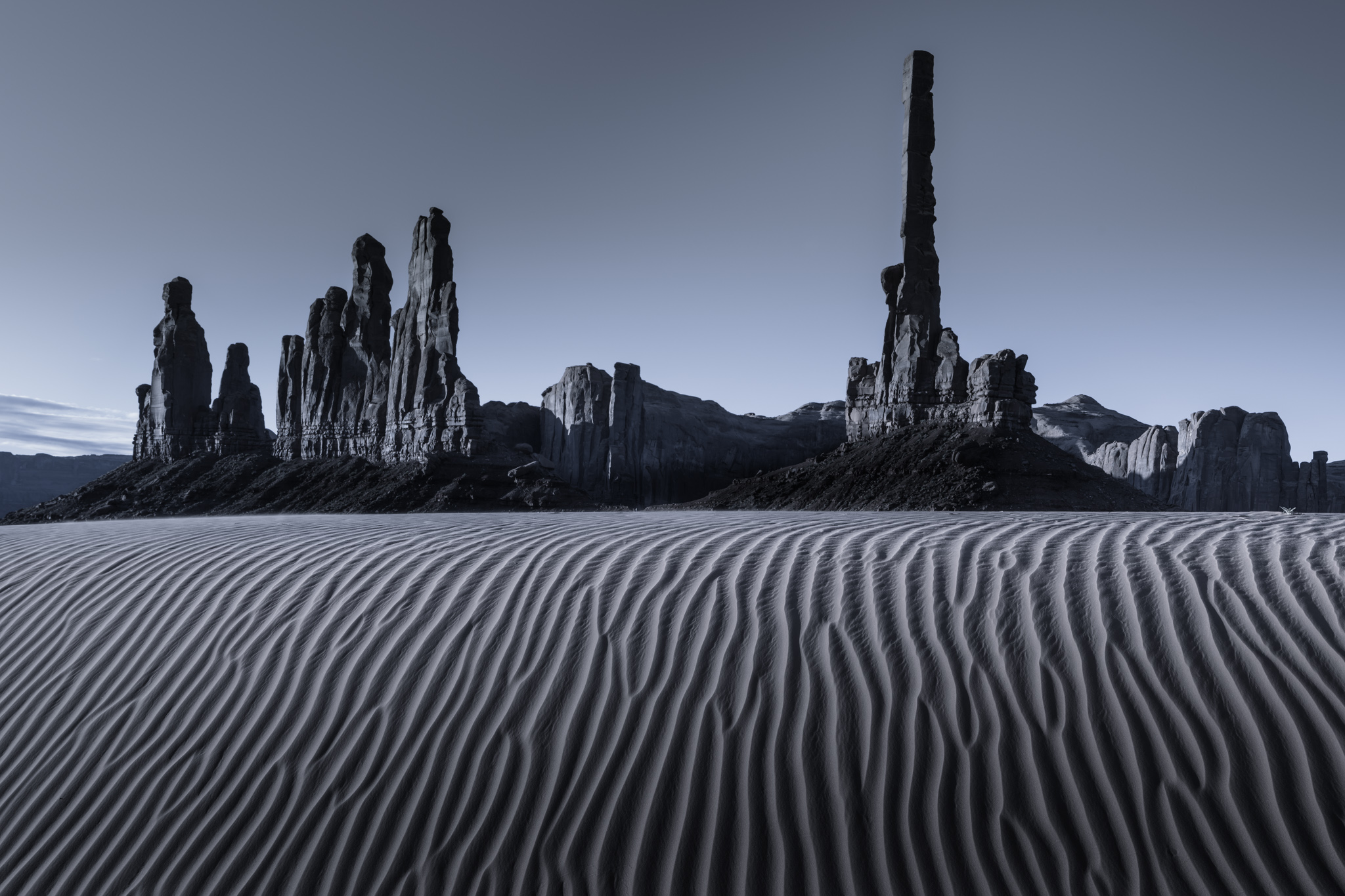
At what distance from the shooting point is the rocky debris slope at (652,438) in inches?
1543

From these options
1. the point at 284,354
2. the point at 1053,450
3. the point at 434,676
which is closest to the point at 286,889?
the point at 434,676

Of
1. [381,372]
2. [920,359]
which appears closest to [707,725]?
[920,359]

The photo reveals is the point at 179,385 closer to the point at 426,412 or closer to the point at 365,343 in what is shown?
the point at 365,343

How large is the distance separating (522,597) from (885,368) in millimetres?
26370

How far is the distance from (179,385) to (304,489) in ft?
54.8

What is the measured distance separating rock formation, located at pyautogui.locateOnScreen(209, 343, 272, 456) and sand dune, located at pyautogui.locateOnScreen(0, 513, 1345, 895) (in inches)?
1790

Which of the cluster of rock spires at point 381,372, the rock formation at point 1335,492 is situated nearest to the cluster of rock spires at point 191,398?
the cluster of rock spires at point 381,372

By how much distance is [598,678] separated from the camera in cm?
386

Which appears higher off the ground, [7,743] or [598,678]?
[598,678]

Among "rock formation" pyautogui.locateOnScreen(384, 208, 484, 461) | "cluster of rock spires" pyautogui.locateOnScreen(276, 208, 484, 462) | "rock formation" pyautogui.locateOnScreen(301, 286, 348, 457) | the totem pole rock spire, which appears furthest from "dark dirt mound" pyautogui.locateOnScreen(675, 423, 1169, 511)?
"rock formation" pyautogui.locateOnScreen(301, 286, 348, 457)

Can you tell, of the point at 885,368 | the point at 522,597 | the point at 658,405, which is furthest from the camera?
the point at 658,405

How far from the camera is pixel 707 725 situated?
348 centimetres

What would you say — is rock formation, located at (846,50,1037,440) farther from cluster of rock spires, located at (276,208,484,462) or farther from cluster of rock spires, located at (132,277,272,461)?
cluster of rock spires, located at (132,277,272,461)

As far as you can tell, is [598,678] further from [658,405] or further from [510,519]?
[658,405]
